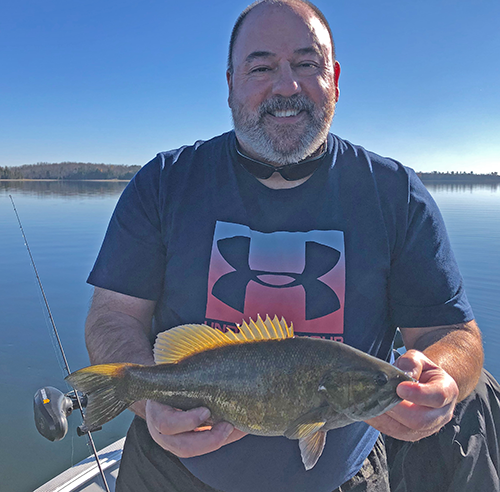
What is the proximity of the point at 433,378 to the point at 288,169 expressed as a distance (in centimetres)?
137

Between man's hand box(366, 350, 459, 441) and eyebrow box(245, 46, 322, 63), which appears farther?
eyebrow box(245, 46, 322, 63)

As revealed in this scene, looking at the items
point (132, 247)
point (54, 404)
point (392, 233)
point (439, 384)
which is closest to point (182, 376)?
point (132, 247)

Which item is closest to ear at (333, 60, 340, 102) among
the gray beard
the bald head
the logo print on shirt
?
the bald head

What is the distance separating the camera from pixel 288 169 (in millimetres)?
2385

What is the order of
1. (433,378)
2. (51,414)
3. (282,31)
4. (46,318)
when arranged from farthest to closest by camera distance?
(46,318) < (51,414) < (282,31) < (433,378)

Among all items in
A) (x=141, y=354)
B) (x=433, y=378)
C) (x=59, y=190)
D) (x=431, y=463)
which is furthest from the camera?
(x=59, y=190)

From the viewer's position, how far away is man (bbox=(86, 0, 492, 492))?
2.22m

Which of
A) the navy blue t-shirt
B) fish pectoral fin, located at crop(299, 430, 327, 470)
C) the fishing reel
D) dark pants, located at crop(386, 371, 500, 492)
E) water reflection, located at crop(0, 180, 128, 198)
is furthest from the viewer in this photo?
water reflection, located at crop(0, 180, 128, 198)

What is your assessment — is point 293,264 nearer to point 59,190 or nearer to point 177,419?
point 177,419

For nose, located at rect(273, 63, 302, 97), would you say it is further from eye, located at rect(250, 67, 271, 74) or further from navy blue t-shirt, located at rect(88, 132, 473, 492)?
navy blue t-shirt, located at rect(88, 132, 473, 492)

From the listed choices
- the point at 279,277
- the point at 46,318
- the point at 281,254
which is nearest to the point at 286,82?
the point at 281,254

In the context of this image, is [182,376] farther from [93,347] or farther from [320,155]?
[320,155]

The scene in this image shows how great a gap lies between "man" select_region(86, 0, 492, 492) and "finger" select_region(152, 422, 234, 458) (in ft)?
1.64

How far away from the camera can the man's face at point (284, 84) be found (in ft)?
7.80
